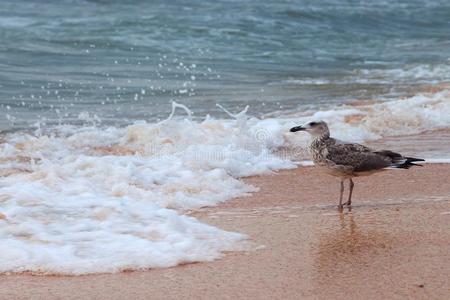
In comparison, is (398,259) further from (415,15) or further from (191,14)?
(415,15)

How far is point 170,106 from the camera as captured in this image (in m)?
11.6

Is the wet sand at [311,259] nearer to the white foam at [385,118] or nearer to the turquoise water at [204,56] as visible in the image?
the white foam at [385,118]

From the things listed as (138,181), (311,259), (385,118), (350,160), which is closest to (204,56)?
(385,118)

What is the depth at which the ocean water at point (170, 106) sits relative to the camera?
5426 millimetres

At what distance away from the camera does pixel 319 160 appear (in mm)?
6289

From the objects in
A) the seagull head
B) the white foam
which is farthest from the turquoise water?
the seagull head

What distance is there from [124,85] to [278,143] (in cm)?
508

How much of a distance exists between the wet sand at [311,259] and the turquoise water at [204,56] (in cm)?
452

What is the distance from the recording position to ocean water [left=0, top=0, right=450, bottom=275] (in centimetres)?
543

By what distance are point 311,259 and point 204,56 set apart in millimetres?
12412

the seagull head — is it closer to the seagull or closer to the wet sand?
the seagull

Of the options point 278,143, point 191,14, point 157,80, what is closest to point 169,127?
point 278,143

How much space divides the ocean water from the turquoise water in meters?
0.05

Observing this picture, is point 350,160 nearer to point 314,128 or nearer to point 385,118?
point 314,128
